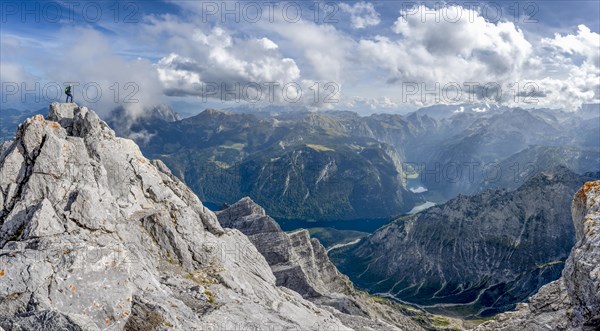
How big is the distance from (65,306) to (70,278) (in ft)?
7.53

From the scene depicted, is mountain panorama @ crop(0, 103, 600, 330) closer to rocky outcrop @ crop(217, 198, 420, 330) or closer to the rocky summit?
the rocky summit

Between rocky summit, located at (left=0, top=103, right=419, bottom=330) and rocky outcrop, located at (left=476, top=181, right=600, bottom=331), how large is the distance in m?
24.1

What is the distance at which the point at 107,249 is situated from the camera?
33156 mm

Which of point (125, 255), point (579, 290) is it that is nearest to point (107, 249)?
point (125, 255)

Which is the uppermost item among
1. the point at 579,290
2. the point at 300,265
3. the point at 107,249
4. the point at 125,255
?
the point at 579,290

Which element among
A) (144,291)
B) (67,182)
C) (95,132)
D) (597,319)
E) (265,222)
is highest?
(95,132)

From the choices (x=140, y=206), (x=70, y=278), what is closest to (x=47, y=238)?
(x=70, y=278)

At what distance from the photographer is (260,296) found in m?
54.5

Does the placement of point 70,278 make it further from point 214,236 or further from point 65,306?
point 214,236

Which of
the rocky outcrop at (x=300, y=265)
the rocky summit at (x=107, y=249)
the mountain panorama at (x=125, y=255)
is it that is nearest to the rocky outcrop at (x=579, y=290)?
the mountain panorama at (x=125, y=255)

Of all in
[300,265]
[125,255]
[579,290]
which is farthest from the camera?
[300,265]

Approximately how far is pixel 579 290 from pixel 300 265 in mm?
117037

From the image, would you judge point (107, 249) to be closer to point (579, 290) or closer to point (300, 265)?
point (579, 290)

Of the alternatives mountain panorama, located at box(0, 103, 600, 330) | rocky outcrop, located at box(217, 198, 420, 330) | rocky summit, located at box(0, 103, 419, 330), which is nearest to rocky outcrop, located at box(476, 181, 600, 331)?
mountain panorama, located at box(0, 103, 600, 330)
